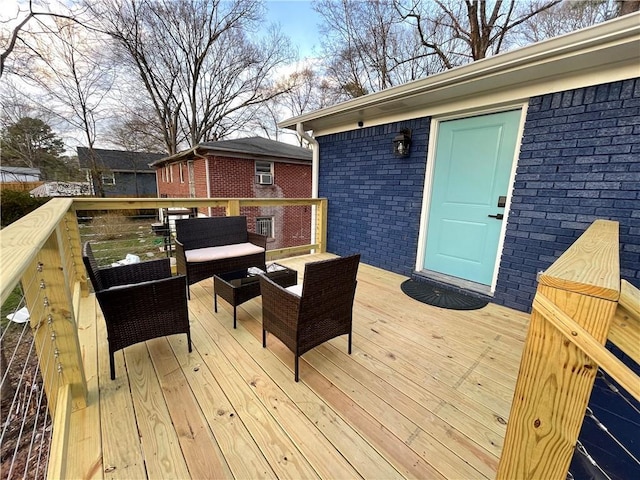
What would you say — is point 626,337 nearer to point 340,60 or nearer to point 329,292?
point 329,292

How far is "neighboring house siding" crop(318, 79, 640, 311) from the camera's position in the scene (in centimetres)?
231

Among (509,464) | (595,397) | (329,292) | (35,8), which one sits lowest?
(595,397)

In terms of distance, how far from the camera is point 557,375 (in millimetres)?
705

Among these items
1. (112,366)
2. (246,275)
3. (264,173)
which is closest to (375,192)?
(246,275)

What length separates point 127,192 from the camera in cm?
2014

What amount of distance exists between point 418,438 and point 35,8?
36.7ft

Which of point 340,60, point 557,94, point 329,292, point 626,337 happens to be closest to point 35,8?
point 340,60

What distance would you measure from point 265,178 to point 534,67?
365 inches

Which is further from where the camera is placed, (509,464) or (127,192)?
(127,192)

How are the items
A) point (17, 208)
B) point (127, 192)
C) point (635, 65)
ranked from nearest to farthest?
point (635, 65)
point (17, 208)
point (127, 192)

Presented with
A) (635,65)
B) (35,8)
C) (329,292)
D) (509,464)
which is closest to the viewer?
(509,464)

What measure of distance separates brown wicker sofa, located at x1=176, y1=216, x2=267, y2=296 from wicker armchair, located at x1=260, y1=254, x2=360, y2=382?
1.27 metres

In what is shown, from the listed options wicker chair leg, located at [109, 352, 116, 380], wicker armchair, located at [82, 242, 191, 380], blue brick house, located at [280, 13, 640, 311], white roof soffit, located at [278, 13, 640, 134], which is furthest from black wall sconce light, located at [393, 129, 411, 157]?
wicker chair leg, located at [109, 352, 116, 380]

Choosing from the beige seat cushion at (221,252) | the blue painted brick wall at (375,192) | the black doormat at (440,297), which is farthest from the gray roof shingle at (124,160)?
the black doormat at (440,297)
